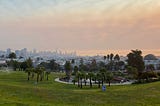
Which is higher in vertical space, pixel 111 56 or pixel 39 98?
pixel 111 56

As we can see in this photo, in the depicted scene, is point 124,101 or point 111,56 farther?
point 111,56

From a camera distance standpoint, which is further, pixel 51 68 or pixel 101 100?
pixel 51 68

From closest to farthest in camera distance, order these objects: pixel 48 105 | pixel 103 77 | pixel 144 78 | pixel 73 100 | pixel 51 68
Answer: pixel 48 105, pixel 73 100, pixel 103 77, pixel 144 78, pixel 51 68

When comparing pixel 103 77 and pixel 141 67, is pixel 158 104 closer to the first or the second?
pixel 103 77

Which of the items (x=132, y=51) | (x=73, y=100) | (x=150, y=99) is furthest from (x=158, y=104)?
(x=132, y=51)

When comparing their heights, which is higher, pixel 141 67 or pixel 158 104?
pixel 141 67

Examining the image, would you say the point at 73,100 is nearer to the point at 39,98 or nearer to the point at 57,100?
the point at 57,100

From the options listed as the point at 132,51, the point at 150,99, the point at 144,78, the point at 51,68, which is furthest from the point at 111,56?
the point at 150,99

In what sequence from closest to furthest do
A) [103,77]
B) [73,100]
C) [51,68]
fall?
[73,100] → [103,77] → [51,68]

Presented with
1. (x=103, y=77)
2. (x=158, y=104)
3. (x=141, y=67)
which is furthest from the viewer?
(x=141, y=67)
